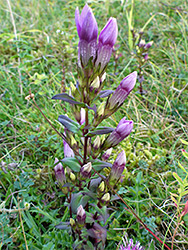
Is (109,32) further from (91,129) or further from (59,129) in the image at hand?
(59,129)

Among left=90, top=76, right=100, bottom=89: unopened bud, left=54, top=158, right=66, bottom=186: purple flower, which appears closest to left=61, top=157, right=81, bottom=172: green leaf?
left=54, top=158, right=66, bottom=186: purple flower

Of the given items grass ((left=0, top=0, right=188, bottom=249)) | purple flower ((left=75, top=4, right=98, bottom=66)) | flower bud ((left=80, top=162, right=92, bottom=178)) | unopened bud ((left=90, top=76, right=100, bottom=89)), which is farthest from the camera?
grass ((left=0, top=0, right=188, bottom=249))

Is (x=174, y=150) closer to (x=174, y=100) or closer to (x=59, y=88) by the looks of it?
(x=174, y=100)

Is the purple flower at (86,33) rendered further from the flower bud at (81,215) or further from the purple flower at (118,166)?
the flower bud at (81,215)

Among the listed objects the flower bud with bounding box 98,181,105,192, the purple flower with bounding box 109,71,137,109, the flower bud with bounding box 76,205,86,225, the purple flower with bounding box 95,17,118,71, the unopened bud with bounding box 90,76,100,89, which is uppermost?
the purple flower with bounding box 95,17,118,71

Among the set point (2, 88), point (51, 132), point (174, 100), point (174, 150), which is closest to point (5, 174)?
point (51, 132)

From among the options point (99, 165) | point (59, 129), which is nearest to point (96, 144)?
point (99, 165)

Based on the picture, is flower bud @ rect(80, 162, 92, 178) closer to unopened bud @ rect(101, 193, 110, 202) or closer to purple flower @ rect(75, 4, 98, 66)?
unopened bud @ rect(101, 193, 110, 202)

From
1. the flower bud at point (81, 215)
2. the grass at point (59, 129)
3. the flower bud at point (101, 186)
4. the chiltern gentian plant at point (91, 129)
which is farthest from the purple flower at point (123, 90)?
the grass at point (59, 129)
